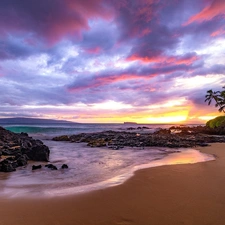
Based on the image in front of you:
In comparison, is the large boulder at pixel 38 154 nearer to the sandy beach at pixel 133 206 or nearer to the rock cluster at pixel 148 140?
the sandy beach at pixel 133 206

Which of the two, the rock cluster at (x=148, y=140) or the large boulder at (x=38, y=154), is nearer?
the large boulder at (x=38, y=154)

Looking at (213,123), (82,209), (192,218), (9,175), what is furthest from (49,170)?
(213,123)

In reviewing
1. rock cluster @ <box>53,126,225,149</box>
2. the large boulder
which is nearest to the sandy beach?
the large boulder

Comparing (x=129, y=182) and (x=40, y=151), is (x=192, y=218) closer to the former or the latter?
(x=129, y=182)

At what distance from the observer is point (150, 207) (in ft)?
13.4

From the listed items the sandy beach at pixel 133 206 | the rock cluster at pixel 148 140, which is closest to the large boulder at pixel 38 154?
the sandy beach at pixel 133 206

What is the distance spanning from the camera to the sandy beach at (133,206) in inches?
141

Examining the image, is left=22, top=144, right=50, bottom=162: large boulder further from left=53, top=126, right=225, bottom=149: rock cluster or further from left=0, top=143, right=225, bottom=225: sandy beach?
left=53, top=126, right=225, bottom=149: rock cluster

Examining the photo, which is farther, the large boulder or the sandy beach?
the large boulder

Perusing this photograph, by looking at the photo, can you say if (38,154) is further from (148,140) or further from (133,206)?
(148,140)

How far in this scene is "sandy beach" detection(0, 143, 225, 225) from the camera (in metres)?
3.57

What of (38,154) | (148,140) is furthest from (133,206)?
(148,140)

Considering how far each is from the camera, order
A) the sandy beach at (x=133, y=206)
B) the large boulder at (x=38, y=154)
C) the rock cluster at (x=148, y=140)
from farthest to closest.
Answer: the rock cluster at (x=148, y=140) < the large boulder at (x=38, y=154) < the sandy beach at (x=133, y=206)

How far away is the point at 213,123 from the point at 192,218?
145ft
